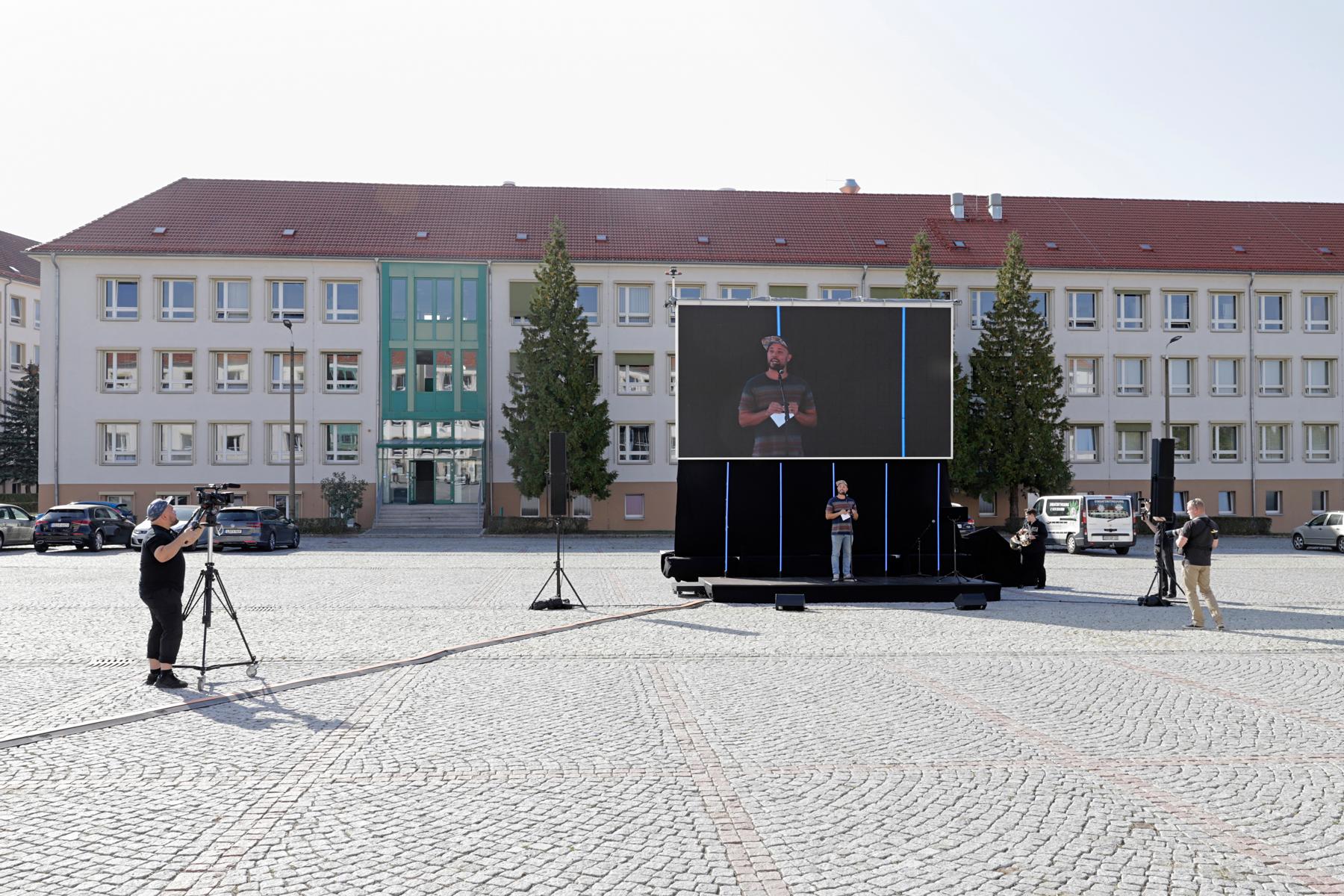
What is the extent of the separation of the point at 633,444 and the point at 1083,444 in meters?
19.7

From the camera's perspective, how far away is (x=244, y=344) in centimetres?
4647

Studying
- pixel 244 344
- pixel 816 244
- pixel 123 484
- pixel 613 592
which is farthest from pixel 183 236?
pixel 613 592

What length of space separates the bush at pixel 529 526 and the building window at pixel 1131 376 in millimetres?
24344

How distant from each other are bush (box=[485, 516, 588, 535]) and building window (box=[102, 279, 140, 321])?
56.0 feet

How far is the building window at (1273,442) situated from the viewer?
166ft

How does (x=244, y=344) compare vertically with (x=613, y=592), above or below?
above

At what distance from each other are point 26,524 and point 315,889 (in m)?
34.2

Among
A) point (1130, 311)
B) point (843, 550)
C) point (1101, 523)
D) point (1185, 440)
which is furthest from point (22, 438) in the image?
point (1185, 440)

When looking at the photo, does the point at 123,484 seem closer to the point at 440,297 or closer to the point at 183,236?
the point at 183,236

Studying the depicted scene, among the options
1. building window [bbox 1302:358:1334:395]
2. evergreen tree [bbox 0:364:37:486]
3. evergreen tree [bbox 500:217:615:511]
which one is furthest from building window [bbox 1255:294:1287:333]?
evergreen tree [bbox 0:364:37:486]

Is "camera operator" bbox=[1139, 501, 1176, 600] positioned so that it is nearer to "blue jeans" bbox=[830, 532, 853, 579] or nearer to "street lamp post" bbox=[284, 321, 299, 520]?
"blue jeans" bbox=[830, 532, 853, 579]

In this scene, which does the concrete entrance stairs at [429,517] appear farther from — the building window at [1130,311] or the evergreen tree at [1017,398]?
the building window at [1130,311]

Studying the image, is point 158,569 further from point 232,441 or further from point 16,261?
point 16,261

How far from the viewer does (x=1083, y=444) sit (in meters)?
49.8
